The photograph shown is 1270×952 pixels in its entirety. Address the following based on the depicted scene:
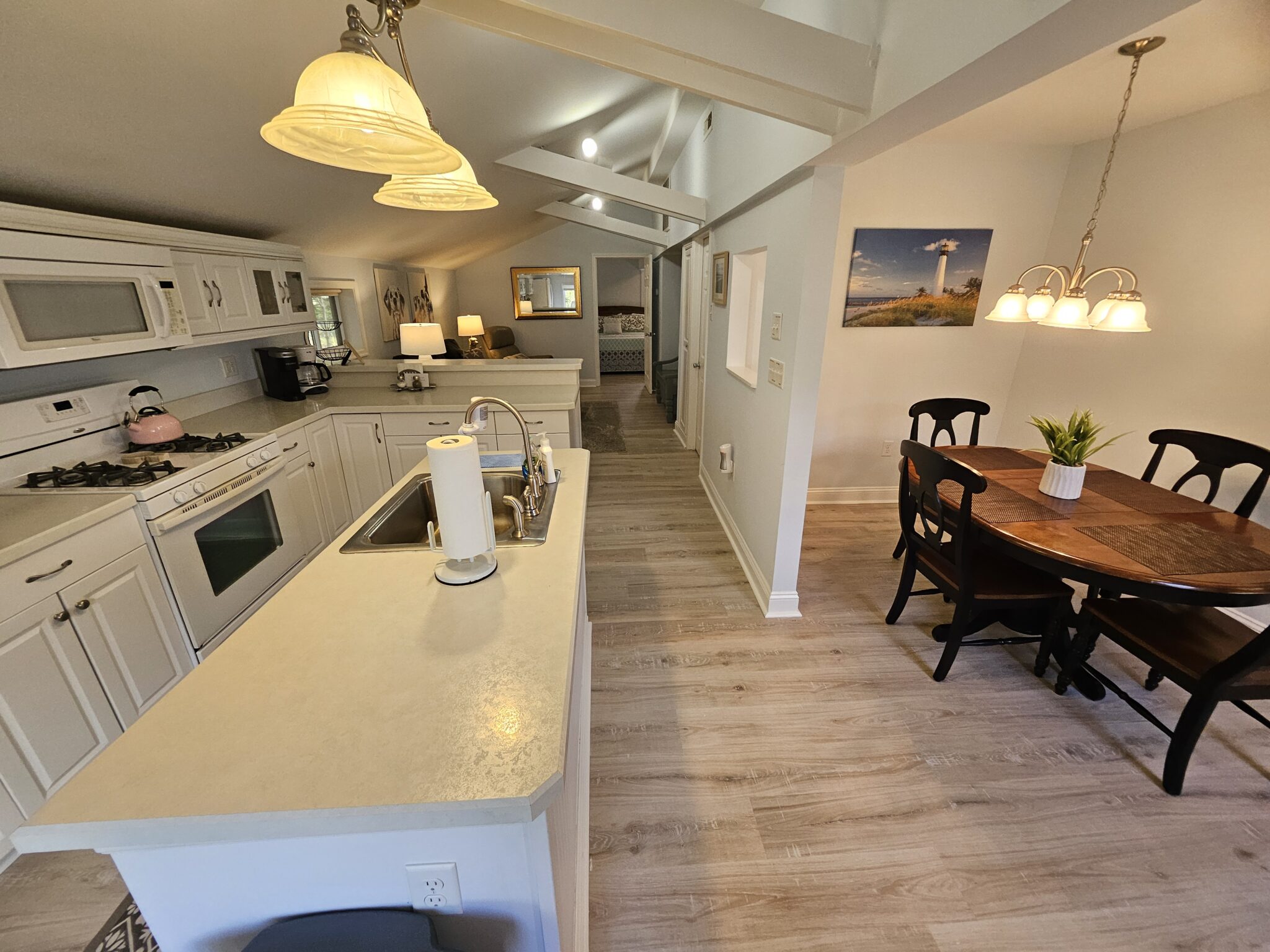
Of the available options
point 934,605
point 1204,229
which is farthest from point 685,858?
point 1204,229

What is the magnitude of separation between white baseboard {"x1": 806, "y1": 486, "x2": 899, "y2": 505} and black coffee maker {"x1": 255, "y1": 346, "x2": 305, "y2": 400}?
144 inches

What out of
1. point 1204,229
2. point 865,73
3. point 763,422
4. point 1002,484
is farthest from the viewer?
point 763,422

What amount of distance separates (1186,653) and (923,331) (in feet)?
7.73

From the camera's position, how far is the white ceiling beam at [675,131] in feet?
12.0

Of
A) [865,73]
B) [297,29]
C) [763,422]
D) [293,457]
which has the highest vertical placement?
[297,29]

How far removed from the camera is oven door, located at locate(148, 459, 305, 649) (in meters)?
1.92

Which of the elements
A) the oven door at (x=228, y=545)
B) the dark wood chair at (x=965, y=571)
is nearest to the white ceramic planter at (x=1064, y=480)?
the dark wood chair at (x=965, y=571)

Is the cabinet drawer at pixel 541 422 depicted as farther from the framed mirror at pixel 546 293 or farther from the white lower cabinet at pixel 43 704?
the framed mirror at pixel 546 293

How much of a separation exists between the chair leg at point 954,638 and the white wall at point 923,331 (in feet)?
5.92

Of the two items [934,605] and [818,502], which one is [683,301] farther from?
[934,605]

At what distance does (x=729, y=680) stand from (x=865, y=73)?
214 cm

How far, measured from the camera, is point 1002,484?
2223 mm

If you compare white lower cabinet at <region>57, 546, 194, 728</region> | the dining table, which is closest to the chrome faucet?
white lower cabinet at <region>57, 546, 194, 728</region>

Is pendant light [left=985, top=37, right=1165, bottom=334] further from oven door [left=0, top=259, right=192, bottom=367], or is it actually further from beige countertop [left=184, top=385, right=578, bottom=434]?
oven door [left=0, top=259, right=192, bottom=367]
